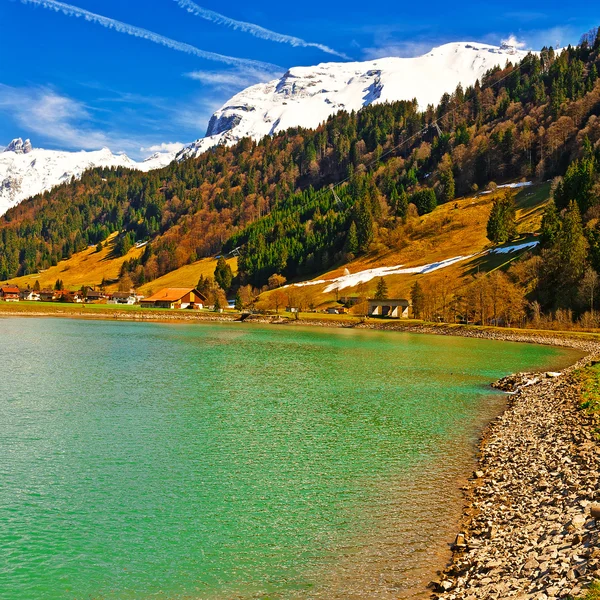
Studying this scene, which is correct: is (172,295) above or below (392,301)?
above

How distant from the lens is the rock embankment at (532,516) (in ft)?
37.2

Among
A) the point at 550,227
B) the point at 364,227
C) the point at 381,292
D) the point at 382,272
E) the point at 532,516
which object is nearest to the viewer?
the point at 532,516

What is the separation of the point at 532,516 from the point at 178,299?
174 m

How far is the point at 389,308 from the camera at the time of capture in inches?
5271

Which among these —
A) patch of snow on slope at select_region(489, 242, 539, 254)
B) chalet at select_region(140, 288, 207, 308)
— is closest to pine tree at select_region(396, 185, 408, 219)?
patch of snow on slope at select_region(489, 242, 539, 254)

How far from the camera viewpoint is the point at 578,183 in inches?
4759

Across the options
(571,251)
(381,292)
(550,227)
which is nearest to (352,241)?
(381,292)

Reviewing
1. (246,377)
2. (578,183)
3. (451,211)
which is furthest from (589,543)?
(451,211)

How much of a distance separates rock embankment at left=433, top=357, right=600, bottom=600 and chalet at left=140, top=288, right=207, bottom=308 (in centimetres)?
16281

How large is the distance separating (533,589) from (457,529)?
5412mm

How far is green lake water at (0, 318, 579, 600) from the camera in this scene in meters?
13.9

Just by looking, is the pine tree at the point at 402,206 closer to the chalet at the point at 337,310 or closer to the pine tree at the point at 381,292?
the chalet at the point at 337,310

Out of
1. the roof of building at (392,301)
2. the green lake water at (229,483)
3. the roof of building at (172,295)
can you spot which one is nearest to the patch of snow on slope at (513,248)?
the roof of building at (392,301)

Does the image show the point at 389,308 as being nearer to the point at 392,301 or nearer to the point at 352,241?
the point at 392,301
